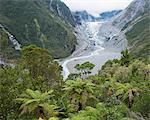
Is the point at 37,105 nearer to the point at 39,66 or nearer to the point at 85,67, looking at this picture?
the point at 39,66

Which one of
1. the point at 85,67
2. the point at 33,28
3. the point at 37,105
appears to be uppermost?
the point at 33,28

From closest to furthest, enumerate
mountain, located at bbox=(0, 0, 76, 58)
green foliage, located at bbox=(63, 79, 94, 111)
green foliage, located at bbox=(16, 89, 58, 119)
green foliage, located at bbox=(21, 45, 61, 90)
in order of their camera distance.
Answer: green foliage, located at bbox=(16, 89, 58, 119) → green foliage, located at bbox=(63, 79, 94, 111) → green foliage, located at bbox=(21, 45, 61, 90) → mountain, located at bbox=(0, 0, 76, 58)

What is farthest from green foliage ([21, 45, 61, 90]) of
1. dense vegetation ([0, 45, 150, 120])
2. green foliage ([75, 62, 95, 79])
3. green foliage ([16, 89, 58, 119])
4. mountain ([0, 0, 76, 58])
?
mountain ([0, 0, 76, 58])

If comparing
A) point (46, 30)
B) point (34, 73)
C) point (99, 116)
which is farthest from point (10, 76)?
point (46, 30)

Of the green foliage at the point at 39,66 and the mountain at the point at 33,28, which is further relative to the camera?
the mountain at the point at 33,28

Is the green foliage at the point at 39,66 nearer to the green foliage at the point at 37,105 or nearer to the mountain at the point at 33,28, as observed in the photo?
the green foliage at the point at 37,105

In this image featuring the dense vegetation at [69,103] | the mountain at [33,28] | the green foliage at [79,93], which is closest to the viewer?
the dense vegetation at [69,103]

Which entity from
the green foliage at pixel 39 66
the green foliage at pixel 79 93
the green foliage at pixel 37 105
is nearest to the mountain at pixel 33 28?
the green foliage at pixel 39 66

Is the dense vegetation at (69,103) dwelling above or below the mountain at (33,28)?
below

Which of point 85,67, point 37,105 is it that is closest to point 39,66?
point 37,105

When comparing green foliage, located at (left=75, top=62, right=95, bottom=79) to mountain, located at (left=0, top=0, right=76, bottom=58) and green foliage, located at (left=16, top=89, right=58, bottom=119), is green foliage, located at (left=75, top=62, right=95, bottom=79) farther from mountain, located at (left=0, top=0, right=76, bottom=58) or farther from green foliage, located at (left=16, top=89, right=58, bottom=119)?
mountain, located at (left=0, top=0, right=76, bottom=58)

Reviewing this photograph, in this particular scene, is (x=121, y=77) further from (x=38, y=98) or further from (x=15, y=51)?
(x=15, y=51)
